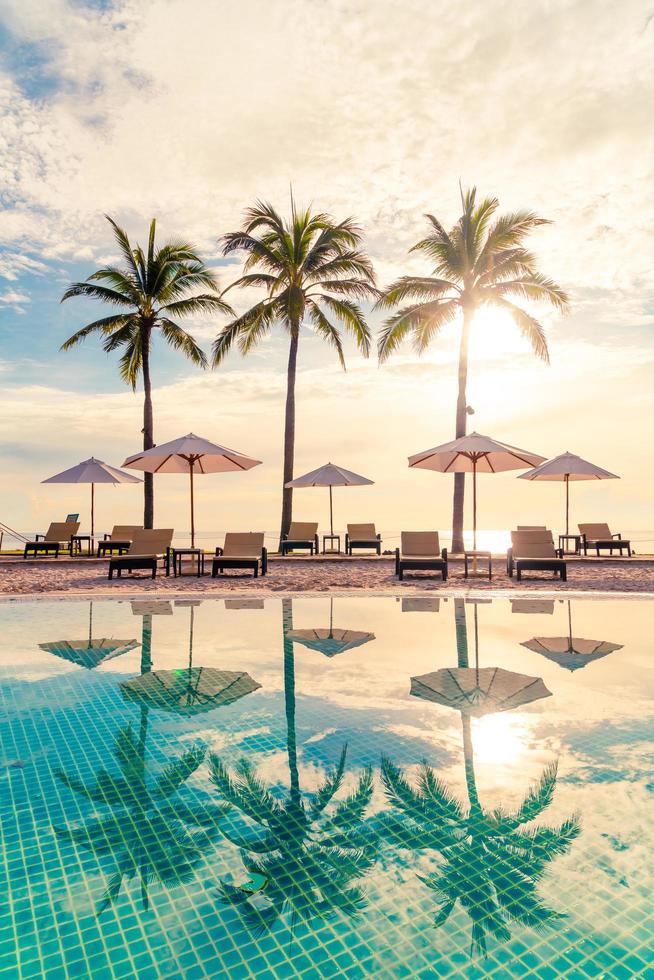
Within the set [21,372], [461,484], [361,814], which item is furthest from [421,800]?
[21,372]

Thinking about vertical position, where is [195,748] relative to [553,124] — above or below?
below

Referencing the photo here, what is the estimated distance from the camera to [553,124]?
10.1m

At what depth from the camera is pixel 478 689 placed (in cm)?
606

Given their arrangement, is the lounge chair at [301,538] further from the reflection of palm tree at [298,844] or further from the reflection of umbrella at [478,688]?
the reflection of palm tree at [298,844]

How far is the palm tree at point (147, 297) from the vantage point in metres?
20.7

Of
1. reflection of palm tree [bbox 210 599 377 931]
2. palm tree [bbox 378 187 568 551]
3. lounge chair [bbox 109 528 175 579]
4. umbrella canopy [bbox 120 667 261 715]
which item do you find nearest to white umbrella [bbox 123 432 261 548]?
lounge chair [bbox 109 528 175 579]

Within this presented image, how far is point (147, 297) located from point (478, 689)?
19.1 metres

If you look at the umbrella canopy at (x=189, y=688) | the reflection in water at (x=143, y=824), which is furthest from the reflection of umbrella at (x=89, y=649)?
the reflection in water at (x=143, y=824)

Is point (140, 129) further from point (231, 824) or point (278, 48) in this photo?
point (231, 824)

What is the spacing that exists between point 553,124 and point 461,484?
10.6 meters

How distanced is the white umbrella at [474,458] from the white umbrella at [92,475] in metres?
10.0

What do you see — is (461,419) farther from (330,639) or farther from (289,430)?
(330,639)

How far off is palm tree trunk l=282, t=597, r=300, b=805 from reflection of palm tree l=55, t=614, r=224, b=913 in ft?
1.95

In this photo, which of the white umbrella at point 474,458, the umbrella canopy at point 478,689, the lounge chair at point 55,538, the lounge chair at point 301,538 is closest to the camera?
the umbrella canopy at point 478,689
